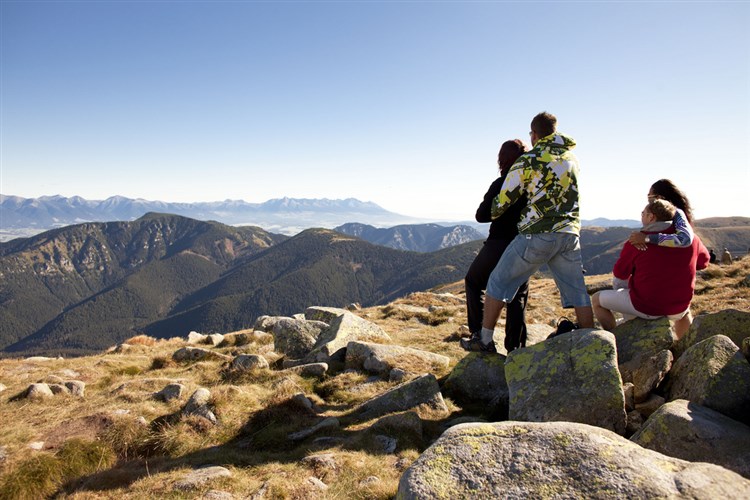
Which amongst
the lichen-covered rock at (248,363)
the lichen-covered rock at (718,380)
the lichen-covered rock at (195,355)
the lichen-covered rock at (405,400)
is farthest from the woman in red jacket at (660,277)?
the lichen-covered rock at (195,355)

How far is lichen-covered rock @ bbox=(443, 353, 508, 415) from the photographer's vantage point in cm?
873

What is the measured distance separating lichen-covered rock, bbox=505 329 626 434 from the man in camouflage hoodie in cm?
104

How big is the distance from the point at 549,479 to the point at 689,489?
3.46 feet

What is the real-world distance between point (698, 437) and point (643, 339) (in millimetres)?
3478

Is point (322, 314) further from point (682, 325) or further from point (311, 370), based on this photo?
point (682, 325)

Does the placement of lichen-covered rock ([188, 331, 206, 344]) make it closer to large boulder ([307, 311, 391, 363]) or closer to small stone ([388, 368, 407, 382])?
large boulder ([307, 311, 391, 363])

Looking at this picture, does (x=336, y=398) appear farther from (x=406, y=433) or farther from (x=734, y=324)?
(x=734, y=324)

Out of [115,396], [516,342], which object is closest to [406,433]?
[516,342]

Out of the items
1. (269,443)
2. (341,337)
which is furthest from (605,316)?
(341,337)

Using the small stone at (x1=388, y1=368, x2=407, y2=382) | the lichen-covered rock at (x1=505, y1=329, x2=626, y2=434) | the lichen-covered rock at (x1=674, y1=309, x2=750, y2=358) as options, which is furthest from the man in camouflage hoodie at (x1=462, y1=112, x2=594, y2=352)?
the small stone at (x1=388, y1=368, x2=407, y2=382)

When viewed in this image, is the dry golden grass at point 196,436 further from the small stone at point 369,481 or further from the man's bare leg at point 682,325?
the man's bare leg at point 682,325

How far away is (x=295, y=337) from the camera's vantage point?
14.0 meters

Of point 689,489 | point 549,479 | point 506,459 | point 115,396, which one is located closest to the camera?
point 689,489

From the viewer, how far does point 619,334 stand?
8.44 metres
